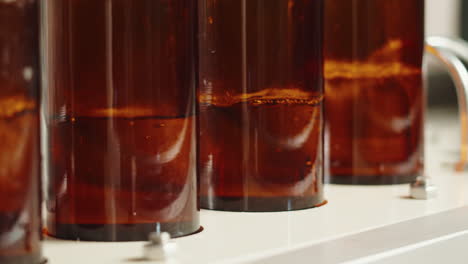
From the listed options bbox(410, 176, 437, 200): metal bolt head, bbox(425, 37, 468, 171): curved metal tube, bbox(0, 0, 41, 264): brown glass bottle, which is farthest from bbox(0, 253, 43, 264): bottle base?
bbox(425, 37, 468, 171): curved metal tube

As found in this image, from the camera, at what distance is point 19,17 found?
32cm

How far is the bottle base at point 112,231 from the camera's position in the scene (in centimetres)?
40

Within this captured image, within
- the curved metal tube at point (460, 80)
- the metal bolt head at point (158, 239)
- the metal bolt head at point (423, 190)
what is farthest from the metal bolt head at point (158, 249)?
the curved metal tube at point (460, 80)

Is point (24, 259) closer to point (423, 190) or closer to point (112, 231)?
point (112, 231)

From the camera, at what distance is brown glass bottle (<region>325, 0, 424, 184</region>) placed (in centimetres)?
63

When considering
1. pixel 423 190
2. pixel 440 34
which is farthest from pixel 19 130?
pixel 440 34

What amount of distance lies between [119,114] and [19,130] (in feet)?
0.25

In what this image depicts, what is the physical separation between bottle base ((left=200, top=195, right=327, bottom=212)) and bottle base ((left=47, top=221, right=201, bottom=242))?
0.29 ft

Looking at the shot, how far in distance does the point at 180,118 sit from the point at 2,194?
119 millimetres

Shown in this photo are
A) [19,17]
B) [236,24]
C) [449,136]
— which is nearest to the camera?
[19,17]

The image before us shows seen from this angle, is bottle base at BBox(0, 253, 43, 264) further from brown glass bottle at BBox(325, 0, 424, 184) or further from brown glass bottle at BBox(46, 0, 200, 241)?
brown glass bottle at BBox(325, 0, 424, 184)

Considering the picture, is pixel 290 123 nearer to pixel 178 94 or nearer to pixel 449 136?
pixel 178 94

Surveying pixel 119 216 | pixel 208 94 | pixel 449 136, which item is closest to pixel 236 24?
pixel 208 94

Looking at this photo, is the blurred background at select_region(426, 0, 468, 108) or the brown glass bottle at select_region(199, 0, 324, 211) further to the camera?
the blurred background at select_region(426, 0, 468, 108)
